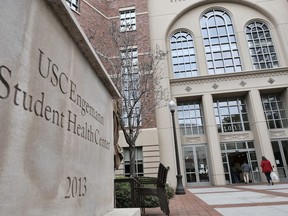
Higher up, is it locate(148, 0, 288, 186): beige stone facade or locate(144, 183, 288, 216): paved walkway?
locate(148, 0, 288, 186): beige stone facade

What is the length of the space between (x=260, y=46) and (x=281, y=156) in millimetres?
9793

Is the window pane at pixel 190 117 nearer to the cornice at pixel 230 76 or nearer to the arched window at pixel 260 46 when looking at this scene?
the cornice at pixel 230 76

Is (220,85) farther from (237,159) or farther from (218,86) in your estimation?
(237,159)

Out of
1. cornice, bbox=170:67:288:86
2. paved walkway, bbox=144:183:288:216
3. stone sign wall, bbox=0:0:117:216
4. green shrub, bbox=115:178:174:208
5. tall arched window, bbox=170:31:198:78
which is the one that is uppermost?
tall arched window, bbox=170:31:198:78

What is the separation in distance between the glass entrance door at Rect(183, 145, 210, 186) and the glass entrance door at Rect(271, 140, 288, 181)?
18.2 ft

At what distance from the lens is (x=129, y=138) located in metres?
11.7

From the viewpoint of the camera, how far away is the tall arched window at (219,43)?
20.2m

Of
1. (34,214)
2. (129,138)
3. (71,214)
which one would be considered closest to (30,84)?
(34,214)

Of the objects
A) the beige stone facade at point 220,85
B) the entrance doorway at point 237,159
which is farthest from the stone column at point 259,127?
the entrance doorway at point 237,159

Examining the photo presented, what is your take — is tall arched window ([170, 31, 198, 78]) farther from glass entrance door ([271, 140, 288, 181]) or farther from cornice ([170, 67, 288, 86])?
glass entrance door ([271, 140, 288, 181])

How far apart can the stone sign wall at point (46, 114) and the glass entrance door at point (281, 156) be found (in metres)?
19.0

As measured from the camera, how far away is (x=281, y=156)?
17.9 m

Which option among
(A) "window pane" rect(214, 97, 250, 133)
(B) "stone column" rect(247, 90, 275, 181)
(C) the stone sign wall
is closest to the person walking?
(B) "stone column" rect(247, 90, 275, 181)

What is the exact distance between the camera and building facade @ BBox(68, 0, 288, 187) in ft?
58.7
